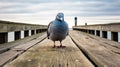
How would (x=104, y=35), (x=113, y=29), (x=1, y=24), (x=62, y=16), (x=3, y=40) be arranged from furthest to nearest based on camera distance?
(x=104, y=35)
(x=113, y=29)
(x=3, y=40)
(x=1, y=24)
(x=62, y=16)

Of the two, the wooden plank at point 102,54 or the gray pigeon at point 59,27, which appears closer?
the wooden plank at point 102,54

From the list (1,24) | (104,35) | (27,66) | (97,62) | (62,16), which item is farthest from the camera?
(104,35)

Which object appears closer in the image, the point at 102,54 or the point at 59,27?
the point at 102,54

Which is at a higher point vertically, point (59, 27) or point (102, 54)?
point (59, 27)

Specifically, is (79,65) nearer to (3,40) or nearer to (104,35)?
(3,40)

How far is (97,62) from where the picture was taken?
3266 millimetres

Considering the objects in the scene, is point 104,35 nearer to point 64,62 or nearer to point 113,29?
point 113,29

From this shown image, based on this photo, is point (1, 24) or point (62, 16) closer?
point (62, 16)

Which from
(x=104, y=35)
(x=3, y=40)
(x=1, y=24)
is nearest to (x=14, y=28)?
(x=3, y=40)

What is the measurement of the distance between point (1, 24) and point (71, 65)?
363 cm

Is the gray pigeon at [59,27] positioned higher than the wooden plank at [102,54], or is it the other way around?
the gray pigeon at [59,27]

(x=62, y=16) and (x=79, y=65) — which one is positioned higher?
(x=62, y=16)

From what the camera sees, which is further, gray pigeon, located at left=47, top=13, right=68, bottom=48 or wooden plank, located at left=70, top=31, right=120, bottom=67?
gray pigeon, located at left=47, top=13, right=68, bottom=48

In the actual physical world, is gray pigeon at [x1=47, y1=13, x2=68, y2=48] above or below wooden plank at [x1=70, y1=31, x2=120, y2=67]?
above
